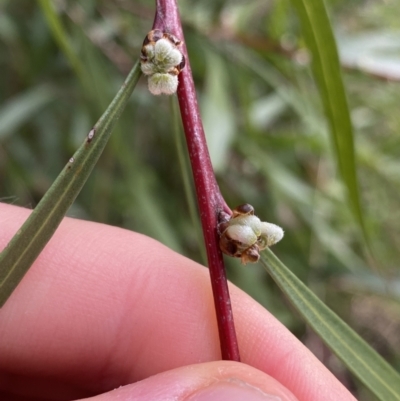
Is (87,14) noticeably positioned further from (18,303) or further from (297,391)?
(297,391)

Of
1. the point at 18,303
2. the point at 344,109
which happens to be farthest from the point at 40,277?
the point at 344,109

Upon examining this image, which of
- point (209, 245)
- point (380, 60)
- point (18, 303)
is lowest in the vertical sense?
point (18, 303)

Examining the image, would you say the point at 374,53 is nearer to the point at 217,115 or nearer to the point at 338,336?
the point at 217,115

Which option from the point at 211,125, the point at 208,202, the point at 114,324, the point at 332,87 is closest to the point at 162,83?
the point at 208,202

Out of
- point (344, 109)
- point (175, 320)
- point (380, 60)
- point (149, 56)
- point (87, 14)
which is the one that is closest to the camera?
point (149, 56)

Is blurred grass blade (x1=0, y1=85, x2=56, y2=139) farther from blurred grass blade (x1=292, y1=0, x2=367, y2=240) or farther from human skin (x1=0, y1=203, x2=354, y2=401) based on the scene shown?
blurred grass blade (x1=292, y1=0, x2=367, y2=240)

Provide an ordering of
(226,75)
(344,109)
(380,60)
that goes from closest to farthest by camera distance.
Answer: (344,109)
(380,60)
(226,75)

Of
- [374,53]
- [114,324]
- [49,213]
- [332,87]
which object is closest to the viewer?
[49,213]

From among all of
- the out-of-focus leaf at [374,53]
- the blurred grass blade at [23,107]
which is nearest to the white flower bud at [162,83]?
the out-of-focus leaf at [374,53]
